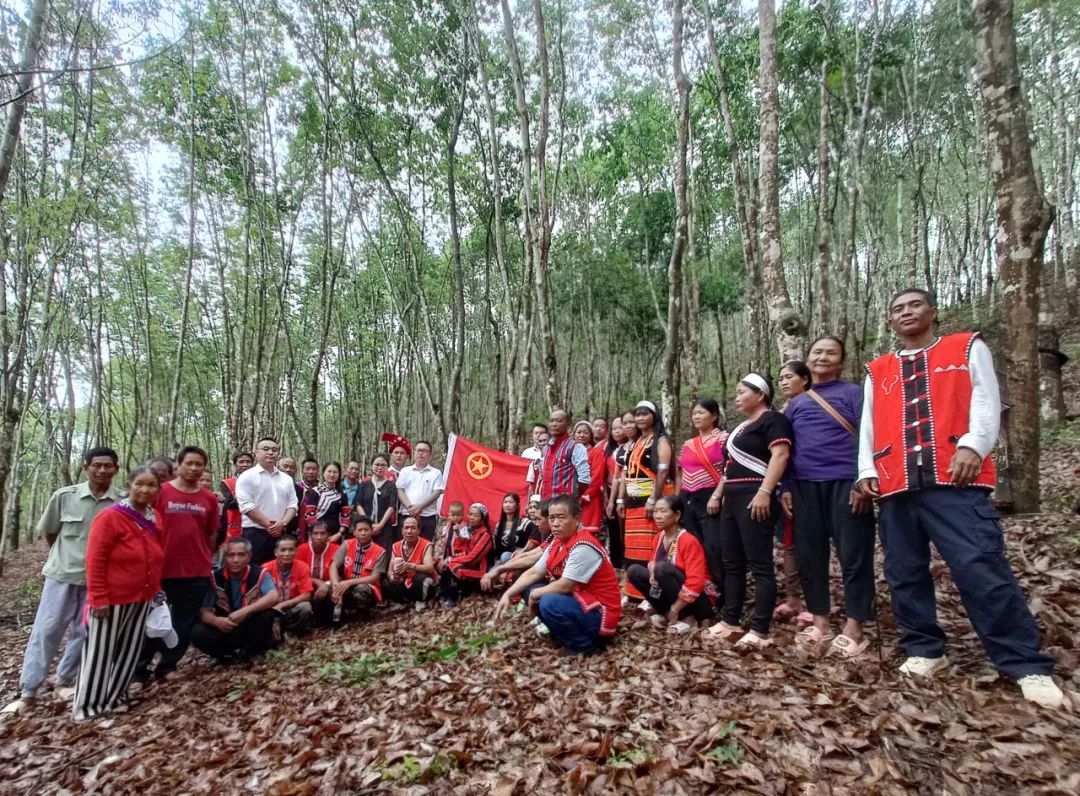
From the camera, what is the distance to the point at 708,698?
318cm

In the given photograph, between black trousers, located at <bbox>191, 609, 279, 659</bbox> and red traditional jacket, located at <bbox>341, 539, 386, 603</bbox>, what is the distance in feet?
3.05

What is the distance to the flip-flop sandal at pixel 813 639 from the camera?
3680 millimetres

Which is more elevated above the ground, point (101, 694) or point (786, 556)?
point (786, 556)

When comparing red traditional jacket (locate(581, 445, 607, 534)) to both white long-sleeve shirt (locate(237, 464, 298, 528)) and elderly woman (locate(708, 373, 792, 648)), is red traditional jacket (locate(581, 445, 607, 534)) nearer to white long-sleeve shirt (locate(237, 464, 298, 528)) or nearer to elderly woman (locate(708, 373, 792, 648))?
elderly woman (locate(708, 373, 792, 648))

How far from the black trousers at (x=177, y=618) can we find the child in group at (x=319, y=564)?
1.05 m

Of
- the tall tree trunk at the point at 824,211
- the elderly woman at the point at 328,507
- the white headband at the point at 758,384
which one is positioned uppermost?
the tall tree trunk at the point at 824,211

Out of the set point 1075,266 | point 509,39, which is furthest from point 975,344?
point 1075,266

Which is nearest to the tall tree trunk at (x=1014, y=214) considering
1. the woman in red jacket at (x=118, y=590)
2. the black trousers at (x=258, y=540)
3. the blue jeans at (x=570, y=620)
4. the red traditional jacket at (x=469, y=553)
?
the blue jeans at (x=570, y=620)

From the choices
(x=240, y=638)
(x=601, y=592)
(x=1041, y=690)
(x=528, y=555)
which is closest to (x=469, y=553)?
(x=528, y=555)

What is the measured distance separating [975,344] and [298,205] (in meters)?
14.2

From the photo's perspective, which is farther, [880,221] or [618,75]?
[880,221]

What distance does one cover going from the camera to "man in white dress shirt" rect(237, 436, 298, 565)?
6066 mm

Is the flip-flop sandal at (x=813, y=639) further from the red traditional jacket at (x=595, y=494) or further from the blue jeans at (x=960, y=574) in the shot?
the red traditional jacket at (x=595, y=494)

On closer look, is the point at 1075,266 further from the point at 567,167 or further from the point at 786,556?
the point at 786,556
